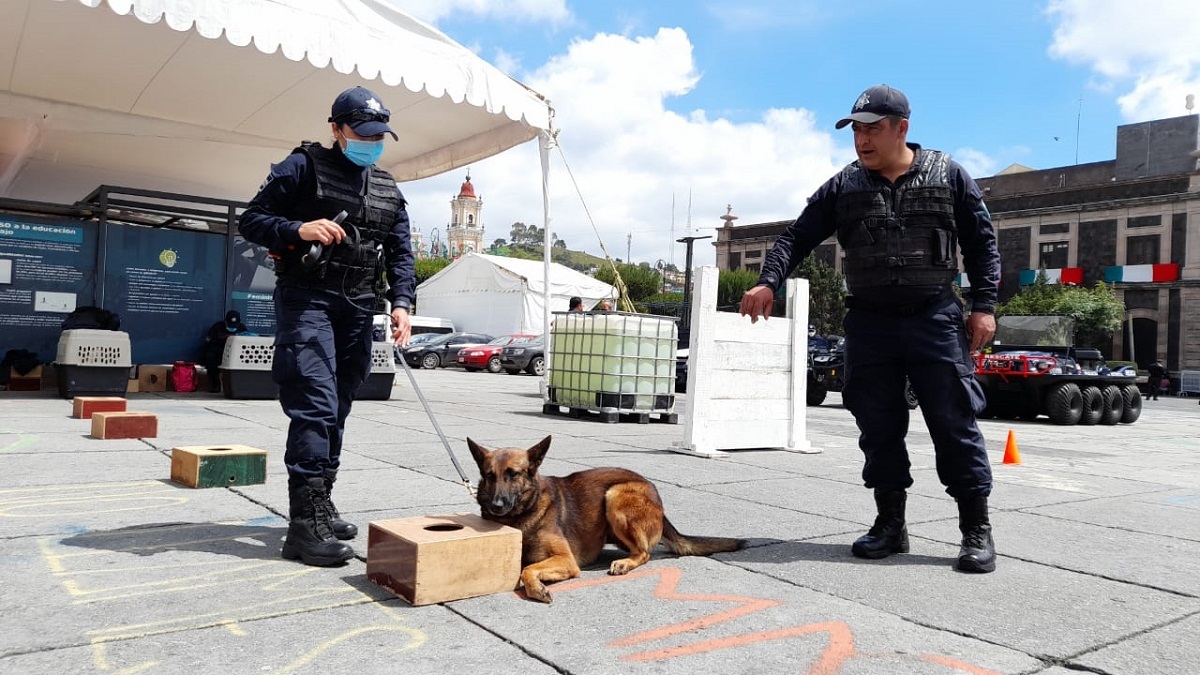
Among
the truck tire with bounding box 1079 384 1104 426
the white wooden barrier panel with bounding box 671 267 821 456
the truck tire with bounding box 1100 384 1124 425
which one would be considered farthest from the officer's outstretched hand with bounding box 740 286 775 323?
the truck tire with bounding box 1100 384 1124 425

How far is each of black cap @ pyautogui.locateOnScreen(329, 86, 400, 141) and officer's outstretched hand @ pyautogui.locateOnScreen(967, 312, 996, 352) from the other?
2612 mm

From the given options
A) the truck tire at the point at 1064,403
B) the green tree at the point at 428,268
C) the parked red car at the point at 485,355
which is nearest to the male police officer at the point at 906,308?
the truck tire at the point at 1064,403

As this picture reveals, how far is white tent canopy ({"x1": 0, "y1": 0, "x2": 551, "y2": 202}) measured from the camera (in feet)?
28.9

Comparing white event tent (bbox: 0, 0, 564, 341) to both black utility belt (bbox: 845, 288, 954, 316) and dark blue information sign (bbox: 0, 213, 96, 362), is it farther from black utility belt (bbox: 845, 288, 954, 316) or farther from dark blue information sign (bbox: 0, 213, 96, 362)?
black utility belt (bbox: 845, 288, 954, 316)

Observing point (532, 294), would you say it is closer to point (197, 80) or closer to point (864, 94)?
point (197, 80)

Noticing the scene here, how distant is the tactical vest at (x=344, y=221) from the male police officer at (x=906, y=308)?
5.49ft

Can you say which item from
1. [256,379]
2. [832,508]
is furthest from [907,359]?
[256,379]

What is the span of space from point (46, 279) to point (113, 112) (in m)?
3.03

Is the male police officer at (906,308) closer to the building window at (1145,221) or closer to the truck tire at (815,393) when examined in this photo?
the truck tire at (815,393)

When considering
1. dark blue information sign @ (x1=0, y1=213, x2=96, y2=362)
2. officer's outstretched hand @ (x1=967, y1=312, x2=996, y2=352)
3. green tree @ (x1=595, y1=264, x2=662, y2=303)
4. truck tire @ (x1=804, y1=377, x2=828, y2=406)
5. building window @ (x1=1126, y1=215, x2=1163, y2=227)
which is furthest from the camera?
green tree @ (x1=595, y1=264, x2=662, y2=303)

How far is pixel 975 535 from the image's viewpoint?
139 inches

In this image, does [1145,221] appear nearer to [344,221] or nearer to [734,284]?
[734,284]

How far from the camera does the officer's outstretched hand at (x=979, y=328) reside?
3.65 m

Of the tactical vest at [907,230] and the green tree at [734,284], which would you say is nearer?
the tactical vest at [907,230]
